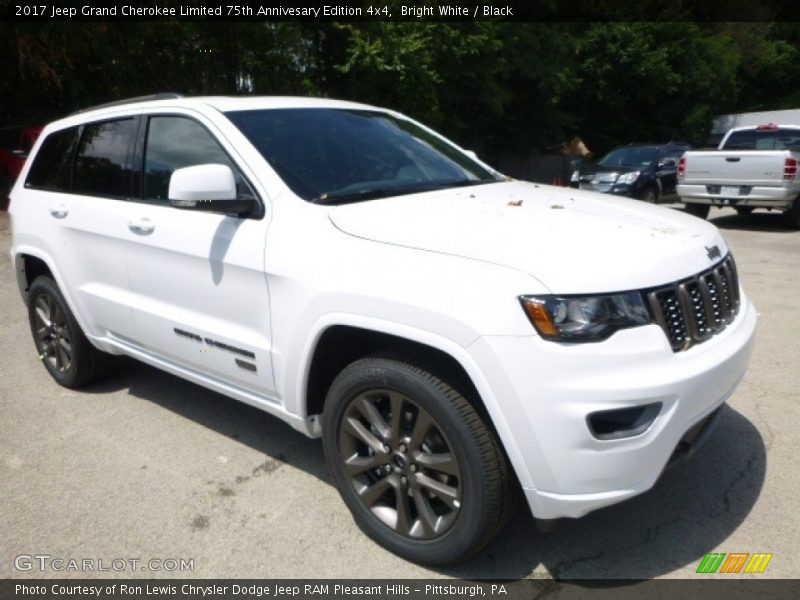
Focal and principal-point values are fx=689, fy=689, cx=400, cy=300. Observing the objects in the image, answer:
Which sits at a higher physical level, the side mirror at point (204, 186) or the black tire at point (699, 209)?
the side mirror at point (204, 186)

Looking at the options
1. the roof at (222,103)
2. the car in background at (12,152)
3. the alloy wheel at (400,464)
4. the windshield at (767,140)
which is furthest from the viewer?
the car in background at (12,152)

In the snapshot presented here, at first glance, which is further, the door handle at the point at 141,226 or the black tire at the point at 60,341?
the black tire at the point at 60,341

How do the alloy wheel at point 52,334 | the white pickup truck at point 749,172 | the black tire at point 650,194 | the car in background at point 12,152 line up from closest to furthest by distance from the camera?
the alloy wheel at point 52,334
the white pickup truck at point 749,172
the car in background at point 12,152
the black tire at point 650,194

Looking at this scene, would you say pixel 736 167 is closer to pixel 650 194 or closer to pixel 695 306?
pixel 650 194

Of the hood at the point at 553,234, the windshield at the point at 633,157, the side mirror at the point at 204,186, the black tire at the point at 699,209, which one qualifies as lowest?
the black tire at the point at 699,209

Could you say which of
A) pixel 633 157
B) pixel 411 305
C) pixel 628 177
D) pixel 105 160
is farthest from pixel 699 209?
pixel 411 305

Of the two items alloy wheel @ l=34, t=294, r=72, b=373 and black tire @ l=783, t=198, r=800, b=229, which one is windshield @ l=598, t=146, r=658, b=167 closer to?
black tire @ l=783, t=198, r=800, b=229

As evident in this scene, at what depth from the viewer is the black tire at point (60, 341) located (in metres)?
4.40

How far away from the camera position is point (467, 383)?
251 centimetres

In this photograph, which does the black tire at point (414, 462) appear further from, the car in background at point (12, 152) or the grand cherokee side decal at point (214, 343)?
the car in background at point (12, 152)

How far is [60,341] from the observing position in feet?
15.0

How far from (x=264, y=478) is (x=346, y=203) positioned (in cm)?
145

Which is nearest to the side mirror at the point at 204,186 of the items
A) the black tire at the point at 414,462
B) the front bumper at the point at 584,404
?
the black tire at the point at 414,462

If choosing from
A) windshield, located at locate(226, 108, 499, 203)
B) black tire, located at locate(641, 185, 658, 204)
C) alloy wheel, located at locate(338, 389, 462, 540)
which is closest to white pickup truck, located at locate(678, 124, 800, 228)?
black tire, located at locate(641, 185, 658, 204)
